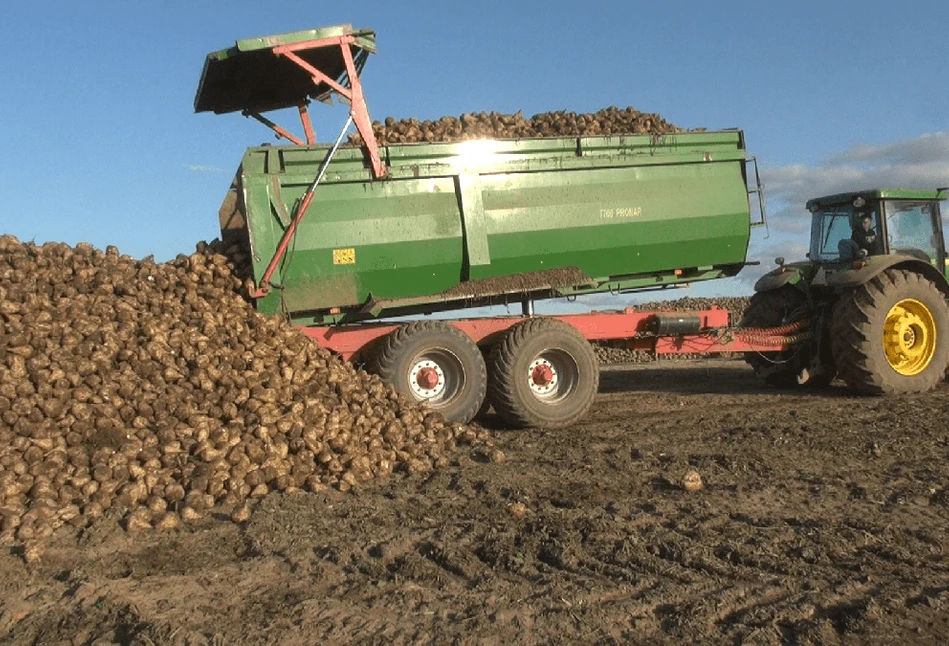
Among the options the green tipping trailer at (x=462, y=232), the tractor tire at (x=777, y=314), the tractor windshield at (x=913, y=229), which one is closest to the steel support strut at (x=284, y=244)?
the green tipping trailer at (x=462, y=232)

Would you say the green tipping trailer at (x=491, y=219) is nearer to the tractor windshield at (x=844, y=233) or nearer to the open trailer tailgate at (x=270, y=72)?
the open trailer tailgate at (x=270, y=72)

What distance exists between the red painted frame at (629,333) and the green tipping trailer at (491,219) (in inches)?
10.0

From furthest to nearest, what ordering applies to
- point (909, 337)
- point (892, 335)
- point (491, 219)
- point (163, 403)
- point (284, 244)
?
point (909, 337), point (892, 335), point (491, 219), point (284, 244), point (163, 403)

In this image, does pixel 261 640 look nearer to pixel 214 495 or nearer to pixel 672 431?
pixel 214 495

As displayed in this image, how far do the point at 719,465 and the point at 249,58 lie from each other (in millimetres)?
5479

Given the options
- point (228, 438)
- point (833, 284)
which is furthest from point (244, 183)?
point (833, 284)

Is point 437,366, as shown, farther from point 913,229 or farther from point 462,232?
point 913,229

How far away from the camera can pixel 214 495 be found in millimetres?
5473

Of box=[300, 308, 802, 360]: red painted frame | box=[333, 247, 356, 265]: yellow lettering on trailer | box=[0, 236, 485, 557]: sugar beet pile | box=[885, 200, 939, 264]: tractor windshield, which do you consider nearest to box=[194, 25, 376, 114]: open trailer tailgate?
box=[333, 247, 356, 265]: yellow lettering on trailer

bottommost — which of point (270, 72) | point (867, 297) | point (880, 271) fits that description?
point (867, 297)

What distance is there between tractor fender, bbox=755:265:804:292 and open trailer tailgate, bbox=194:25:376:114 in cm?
541

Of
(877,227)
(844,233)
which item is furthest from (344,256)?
(877,227)

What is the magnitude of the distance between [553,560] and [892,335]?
698 cm

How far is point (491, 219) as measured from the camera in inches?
324
